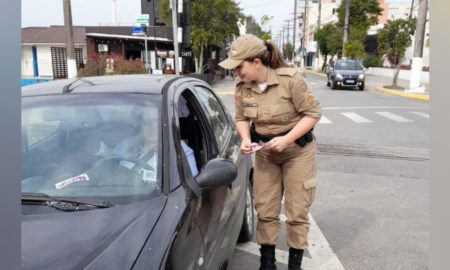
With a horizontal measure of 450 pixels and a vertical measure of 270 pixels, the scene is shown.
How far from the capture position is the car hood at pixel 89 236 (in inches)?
64.5

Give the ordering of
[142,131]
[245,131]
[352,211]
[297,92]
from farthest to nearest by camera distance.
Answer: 1. [352,211]
2. [245,131]
3. [297,92]
4. [142,131]

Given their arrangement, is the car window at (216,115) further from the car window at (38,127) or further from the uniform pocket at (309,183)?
the car window at (38,127)

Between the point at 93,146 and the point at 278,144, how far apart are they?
1183mm

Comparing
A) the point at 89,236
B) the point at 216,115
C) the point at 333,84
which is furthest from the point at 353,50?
the point at 89,236

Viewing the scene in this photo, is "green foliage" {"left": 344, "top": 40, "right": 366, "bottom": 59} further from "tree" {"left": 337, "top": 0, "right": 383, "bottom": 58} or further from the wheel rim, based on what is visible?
the wheel rim

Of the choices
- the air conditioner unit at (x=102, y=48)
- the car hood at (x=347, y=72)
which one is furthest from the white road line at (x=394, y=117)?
the air conditioner unit at (x=102, y=48)

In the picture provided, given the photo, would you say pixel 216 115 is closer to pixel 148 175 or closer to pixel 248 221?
pixel 248 221

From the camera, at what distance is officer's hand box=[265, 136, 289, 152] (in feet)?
9.51

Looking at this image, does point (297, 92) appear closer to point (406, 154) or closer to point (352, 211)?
point (352, 211)

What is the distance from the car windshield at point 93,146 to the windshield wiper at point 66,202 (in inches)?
1.4

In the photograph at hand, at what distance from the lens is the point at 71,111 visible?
265 cm

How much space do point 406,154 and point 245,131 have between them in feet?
18.1

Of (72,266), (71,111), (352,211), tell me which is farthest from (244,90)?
(352,211)

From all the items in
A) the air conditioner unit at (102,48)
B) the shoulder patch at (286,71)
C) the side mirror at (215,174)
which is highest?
the air conditioner unit at (102,48)
